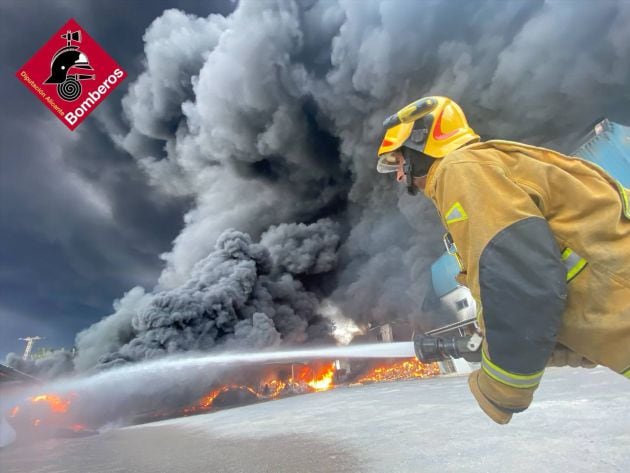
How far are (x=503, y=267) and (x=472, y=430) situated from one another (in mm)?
3433

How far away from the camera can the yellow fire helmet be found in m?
1.51

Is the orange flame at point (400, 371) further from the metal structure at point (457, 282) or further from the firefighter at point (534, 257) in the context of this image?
the firefighter at point (534, 257)

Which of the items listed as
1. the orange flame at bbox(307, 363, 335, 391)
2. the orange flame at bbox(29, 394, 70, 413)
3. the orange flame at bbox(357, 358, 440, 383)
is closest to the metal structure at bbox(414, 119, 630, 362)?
the orange flame at bbox(357, 358, 440, 383)

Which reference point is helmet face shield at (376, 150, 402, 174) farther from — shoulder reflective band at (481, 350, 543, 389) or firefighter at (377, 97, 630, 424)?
shoulder reflective band at (481, 350, 543, 389)

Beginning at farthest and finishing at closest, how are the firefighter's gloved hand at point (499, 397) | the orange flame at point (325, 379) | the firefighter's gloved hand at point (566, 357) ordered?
the orange flame at point (325, 379), the firefighter's gloved hand at point (566, 357), the firefighter's gloved hand at point (499, 397)

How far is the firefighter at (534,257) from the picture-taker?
2.98 feet

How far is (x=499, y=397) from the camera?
1.07 meters

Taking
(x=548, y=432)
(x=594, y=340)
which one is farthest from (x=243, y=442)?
(x=594, y=340)

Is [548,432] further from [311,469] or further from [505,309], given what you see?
[505,309]

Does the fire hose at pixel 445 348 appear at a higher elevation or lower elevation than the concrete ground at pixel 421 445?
higher

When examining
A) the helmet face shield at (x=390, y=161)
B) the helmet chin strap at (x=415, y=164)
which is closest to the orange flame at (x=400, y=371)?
the helmet face shield at (x=390, y=161)

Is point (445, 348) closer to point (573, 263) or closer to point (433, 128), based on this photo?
point (573, 263)

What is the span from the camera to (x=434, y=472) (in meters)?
2.44

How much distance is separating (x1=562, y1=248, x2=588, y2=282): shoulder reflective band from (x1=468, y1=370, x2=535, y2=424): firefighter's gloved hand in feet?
1.29
